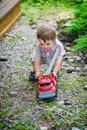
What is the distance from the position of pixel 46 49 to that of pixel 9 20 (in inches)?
109

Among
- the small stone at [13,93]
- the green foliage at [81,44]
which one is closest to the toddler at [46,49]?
the small stone at [13,93]

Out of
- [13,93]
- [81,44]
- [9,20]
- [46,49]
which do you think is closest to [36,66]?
[46,49]

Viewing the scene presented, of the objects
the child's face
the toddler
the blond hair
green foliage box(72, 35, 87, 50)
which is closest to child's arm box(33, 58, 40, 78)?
the toddler

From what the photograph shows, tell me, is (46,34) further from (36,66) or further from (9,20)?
(9,20)

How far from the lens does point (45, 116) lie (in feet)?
11.5

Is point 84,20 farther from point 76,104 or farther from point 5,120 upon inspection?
point 5,120

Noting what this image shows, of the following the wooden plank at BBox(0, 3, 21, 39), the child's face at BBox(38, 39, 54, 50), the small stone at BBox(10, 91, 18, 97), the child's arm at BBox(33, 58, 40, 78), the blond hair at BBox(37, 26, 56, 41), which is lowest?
the small stone at BBox(10, 91, 18, 97)

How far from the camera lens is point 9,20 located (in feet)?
22.1

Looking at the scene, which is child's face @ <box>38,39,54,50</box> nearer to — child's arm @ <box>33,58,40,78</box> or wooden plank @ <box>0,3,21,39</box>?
child's arm @ <box>33,58,40,78</box>

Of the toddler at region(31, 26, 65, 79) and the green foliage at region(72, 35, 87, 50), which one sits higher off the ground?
the toddler at region(31, 26, 65, 79)

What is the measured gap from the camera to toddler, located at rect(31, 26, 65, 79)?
4.00 m

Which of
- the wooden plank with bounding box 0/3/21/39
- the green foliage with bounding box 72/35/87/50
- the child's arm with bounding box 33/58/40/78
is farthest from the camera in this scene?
the wooden plank with bounding box 0/3/21/39

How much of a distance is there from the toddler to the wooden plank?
212 centimetres

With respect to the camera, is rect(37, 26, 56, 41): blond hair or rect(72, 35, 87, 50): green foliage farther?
rect(72, 35, 87, 50): green foliage
